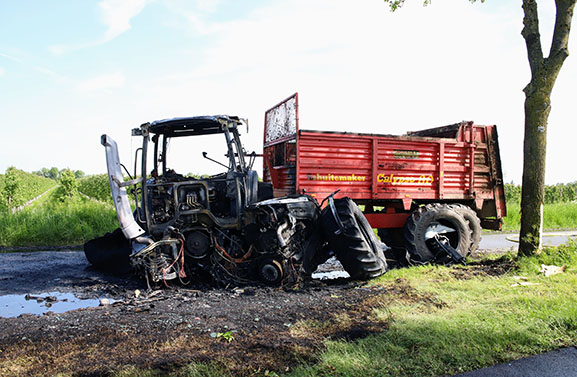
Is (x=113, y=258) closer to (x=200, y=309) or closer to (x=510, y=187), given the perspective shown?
(x=200, y=309)

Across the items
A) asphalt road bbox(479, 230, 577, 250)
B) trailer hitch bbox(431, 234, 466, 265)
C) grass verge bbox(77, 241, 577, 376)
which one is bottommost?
asphalt road bbox(479, 230, 577, 250)

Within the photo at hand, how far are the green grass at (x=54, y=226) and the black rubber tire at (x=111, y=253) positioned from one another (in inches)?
156

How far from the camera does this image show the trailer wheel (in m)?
8.20

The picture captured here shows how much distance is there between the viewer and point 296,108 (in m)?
7.55

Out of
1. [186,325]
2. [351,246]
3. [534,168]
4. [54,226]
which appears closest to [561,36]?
[534,168]

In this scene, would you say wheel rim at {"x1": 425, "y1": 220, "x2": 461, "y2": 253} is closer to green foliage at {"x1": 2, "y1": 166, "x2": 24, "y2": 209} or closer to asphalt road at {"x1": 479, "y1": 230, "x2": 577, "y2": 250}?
asphalt road at {"x1": 479, "y1": 230, "x2": 577, "y2": 250}

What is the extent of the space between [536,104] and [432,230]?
284 cm

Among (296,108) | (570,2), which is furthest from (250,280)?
(570,2)

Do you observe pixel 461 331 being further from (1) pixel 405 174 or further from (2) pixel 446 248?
(1) pixel 405 174

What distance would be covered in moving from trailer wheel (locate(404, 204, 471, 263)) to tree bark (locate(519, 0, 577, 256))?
3.45ft

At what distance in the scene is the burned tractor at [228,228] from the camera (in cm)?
629

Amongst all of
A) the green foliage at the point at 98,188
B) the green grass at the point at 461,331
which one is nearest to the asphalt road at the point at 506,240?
the green grass at the point at 461,331

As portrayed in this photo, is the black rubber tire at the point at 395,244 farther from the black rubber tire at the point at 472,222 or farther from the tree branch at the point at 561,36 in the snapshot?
the tree branch at the point at 561,36

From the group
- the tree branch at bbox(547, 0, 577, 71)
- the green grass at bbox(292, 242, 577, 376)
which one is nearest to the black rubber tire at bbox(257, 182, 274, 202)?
the green grass at bbox(292, 242, 577, 376)
